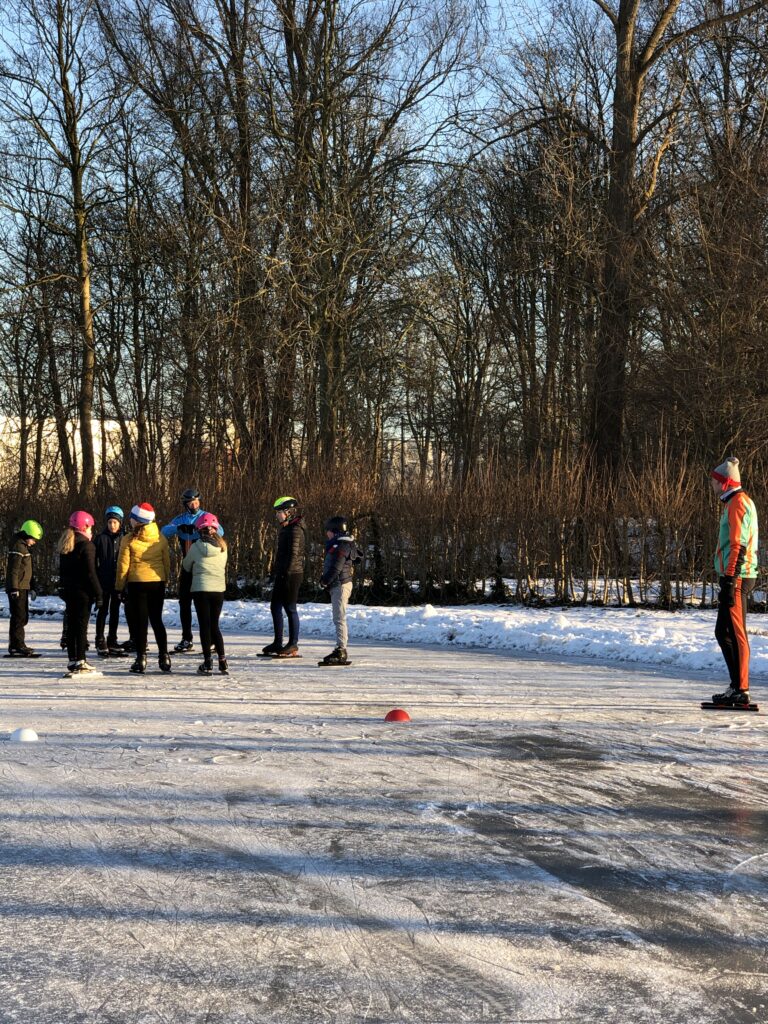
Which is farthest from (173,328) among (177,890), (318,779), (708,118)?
(177,890)

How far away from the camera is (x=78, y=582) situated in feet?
41.1

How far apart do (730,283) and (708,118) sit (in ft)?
14.7

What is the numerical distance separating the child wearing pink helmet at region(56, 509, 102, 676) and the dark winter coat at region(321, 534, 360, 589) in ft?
8.52

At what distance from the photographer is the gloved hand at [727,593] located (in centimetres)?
972

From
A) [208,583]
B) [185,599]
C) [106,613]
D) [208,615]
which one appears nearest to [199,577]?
[208,583]

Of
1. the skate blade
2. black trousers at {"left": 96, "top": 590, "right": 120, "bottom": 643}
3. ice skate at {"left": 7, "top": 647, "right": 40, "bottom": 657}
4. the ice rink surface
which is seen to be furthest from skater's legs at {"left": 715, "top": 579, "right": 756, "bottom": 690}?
ice skate at {"left": 7, "top": 647, "right": 40, "bottom": 657}

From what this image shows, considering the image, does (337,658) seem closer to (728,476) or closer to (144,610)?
(144,610)

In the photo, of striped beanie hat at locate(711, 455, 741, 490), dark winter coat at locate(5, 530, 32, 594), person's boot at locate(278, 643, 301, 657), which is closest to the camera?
striped beanie hat at locate(711, 455, 741, 490)

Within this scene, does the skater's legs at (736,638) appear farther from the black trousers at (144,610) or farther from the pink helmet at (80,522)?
the pink helmet at (80,522)

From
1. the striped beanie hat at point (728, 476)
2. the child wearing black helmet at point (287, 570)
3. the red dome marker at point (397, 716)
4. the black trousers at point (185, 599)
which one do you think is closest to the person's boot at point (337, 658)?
the child wearing black helmet at point (287, 570)

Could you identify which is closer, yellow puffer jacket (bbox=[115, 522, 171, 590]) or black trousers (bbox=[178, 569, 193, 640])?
yellow puffer jacket (bbox=[115, 522, 171, 590])

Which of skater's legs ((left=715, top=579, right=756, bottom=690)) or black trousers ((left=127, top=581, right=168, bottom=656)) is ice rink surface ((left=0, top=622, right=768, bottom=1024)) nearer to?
skater's legs ((left=715, top=579, right=756, bottom=690))

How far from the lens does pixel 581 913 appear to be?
4422mm

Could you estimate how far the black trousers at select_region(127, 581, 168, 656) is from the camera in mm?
12508
